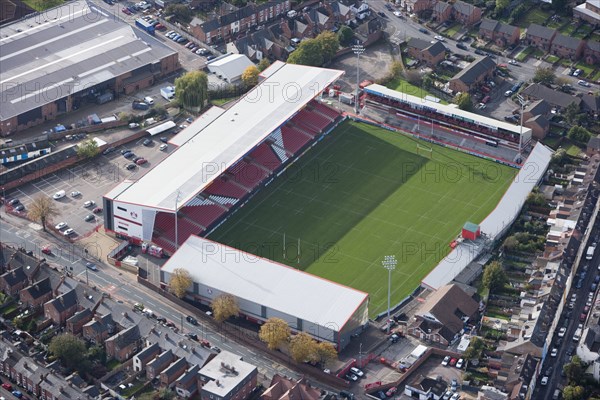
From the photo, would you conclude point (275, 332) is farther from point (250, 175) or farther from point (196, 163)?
point (250, 175)

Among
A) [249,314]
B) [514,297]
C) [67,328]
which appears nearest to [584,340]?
[514,297]

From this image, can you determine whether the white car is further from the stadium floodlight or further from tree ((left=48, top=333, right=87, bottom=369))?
tree ((left=48, top=333, right=87, bottom=369))

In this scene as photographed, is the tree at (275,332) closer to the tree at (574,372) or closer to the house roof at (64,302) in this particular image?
the house roof at (64,302)

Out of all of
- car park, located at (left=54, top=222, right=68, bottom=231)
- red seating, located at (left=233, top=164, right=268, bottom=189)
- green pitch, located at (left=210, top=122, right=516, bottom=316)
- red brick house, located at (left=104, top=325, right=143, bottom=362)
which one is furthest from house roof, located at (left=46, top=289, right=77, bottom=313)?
red seating, located at (left=233, top=164, right=268, bottom=189)

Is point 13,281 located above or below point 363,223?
below

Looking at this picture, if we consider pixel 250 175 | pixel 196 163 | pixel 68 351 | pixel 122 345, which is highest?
pixel 196 163

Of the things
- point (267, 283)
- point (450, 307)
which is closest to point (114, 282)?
point (267, 283)
